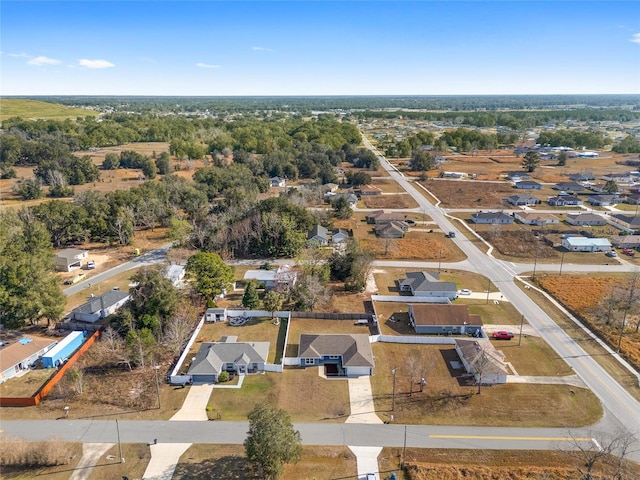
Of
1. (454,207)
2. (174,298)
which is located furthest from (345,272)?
(454,207)

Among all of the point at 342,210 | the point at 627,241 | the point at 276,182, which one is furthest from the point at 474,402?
the point at 276,182

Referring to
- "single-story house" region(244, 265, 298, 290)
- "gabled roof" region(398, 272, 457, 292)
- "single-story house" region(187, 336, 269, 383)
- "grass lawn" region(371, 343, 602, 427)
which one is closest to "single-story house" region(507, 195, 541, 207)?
"gabled roof" region(398, 272, 457, 292)

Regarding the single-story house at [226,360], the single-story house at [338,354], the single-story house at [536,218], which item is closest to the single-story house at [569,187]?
the single-story house at [536,218]

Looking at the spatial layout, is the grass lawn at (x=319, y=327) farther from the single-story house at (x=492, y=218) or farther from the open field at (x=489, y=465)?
the single-story house at (x=492, y=218)

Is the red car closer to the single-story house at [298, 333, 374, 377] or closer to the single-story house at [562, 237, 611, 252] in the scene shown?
the single-story house at [298, 333, 374, 377]

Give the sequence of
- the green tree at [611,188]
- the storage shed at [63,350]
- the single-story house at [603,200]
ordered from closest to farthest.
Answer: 1. the storage shed at [63,350]
2. the single-story house at [603,200]
3. the green tree at [611,188]

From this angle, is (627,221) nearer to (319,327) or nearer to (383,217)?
(383,217)

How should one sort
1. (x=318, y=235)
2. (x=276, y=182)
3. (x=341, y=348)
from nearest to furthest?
1. (x=341, y=348)
2. (x=318, y=235)
3. (x=276, y=182)
